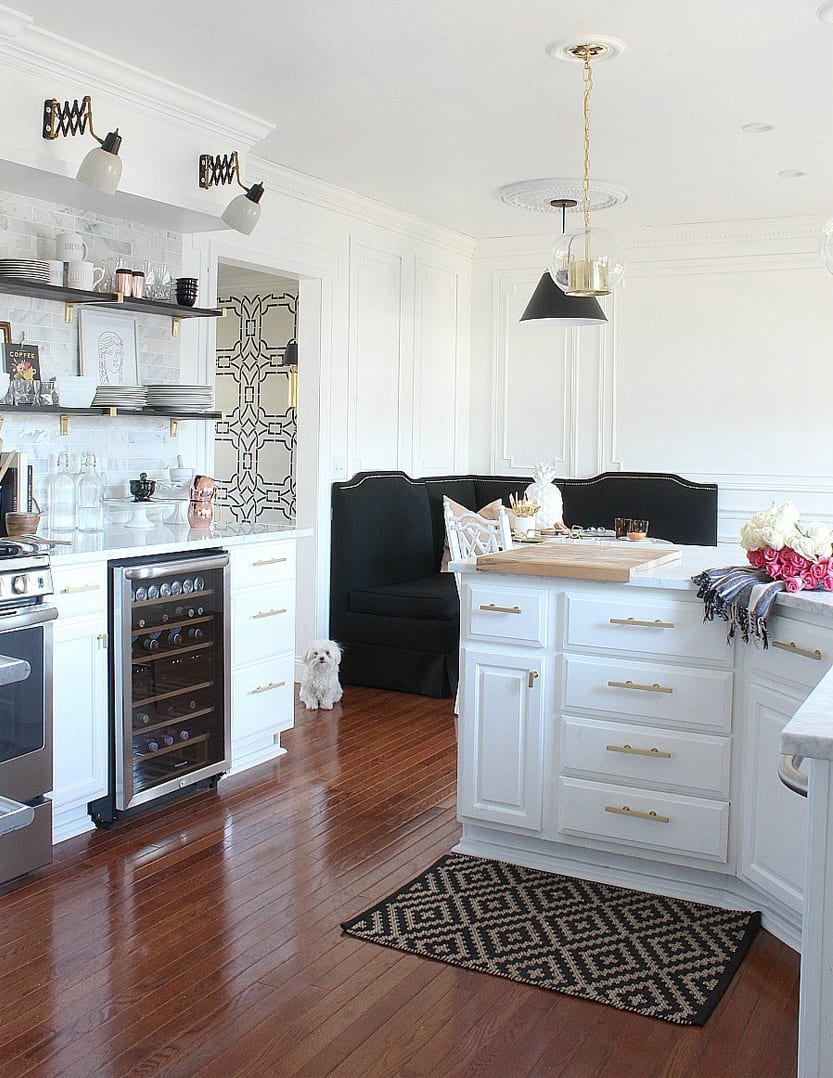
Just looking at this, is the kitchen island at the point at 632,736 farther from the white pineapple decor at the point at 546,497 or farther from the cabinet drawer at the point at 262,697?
the white pineapple decor at the point at 546,497

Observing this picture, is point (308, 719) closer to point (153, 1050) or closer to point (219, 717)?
point (219, 717)

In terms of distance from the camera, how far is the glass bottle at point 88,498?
423cm

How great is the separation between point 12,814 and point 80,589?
56.2 inches

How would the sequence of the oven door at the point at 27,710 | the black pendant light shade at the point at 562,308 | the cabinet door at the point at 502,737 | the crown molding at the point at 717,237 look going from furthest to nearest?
1. the crown molding at the point at 717,237
2. the black pendant light shade at the point at 562,308
3. the cabinet door at the point at 502,737
4. the oven door at the point at 27,710

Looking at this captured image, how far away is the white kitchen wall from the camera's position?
21.9 feet

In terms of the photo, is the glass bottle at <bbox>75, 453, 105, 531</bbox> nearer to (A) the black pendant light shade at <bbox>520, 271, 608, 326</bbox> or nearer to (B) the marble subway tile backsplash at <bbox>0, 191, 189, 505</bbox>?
(B) the marble subway tile backsplash at <bbox>0, 191, 189, 505</bbox>

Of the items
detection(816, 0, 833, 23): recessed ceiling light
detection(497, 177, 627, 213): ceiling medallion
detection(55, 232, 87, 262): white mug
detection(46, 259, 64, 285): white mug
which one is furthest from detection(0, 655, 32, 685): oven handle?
detection(497, 177, 627, 213): ceiling medallion

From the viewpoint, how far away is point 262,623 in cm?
443

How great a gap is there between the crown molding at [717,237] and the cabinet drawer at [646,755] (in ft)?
14.1

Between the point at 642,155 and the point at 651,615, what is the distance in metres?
2.94

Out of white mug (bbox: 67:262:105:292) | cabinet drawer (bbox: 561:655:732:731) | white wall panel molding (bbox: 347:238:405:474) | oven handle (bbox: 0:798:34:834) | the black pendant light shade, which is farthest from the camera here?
white wall panel molding (bbox: 347:238:405:474)

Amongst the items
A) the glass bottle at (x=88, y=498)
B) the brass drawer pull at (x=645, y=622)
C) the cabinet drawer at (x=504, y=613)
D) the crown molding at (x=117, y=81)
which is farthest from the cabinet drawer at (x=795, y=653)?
the crown molding at (x=117, y=81)

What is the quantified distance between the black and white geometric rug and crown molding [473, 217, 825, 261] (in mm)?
4658

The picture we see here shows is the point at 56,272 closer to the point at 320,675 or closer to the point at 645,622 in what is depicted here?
the point at 320,675
